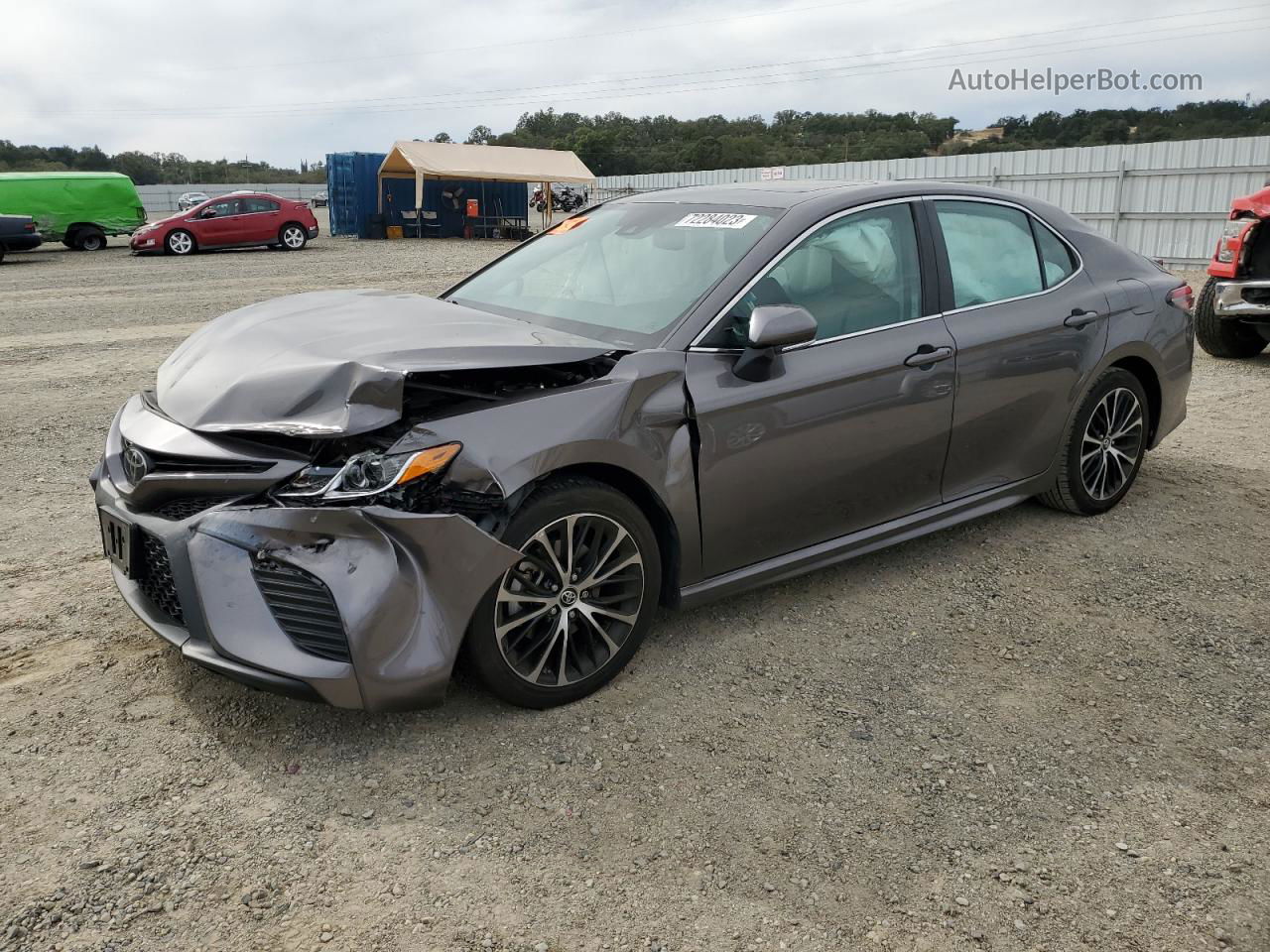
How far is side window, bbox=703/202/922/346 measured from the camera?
367 centimetres

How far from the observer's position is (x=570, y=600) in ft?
10.4

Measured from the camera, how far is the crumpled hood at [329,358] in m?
2.83

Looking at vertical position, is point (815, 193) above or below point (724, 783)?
above

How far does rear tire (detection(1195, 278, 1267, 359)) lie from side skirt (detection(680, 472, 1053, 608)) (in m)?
5.52

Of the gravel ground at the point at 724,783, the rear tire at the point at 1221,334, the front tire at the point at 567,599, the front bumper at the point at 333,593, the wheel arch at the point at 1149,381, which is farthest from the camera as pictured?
the rear tire at the point at 1221,334

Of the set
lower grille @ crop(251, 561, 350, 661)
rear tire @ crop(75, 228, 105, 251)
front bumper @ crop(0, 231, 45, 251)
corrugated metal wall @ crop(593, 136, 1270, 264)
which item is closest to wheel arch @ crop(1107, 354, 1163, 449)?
lower grille @ crop(251, 561, 350, 661)

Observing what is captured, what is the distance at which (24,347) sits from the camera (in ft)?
34.8

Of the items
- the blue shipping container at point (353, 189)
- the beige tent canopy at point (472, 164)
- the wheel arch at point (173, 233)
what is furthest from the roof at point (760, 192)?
the blue shipping container at point (353, 189)

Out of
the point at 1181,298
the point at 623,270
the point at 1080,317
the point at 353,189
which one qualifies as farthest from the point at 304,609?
the point at 353,189

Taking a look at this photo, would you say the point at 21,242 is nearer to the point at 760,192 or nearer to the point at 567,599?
the point at 760,192

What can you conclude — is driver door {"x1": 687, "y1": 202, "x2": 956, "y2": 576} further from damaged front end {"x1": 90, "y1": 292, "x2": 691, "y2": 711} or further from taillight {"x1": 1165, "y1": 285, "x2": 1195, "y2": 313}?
taillight {"x1": 1165, "y1": 285, "x2": 1195, "y2": 313}

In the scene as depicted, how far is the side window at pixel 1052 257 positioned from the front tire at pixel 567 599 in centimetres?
258

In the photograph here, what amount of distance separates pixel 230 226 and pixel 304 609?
2497cm

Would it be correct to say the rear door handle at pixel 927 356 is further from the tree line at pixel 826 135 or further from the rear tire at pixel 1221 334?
the tree line at pixel 826 135
